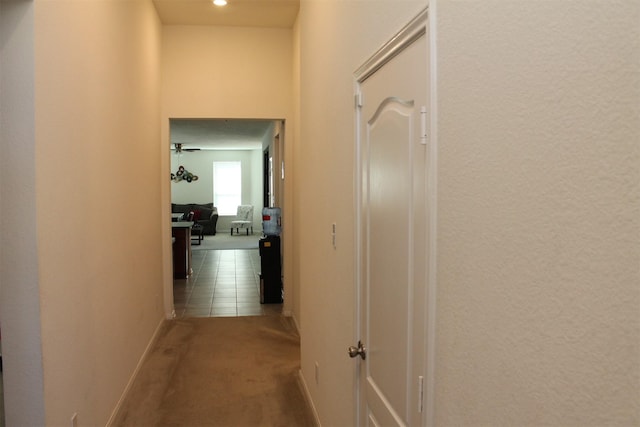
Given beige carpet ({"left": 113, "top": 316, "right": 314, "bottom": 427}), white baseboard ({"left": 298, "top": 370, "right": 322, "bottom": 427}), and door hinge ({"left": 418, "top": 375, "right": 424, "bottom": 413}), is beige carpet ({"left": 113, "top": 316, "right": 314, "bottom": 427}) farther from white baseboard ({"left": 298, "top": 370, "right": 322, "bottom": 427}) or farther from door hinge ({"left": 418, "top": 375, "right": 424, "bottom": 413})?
door hinge ({"left": 418, "top": 375, "right": 424, "bottom": 413})

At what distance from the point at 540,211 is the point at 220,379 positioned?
382 centimetres

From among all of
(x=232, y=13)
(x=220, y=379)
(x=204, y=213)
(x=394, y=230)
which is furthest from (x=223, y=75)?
(x=204, y=213)

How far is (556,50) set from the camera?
870 mm

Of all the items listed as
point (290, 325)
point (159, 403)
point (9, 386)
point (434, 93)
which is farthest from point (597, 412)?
point (290, 325)

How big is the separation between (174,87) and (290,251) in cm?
220

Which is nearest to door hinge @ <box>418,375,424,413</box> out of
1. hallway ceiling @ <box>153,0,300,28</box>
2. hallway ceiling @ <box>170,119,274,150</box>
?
hallway ceiling @ <box>153,0,300,28</box>

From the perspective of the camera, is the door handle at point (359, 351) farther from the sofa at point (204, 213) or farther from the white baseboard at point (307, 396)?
the sofa at point (204, 213)

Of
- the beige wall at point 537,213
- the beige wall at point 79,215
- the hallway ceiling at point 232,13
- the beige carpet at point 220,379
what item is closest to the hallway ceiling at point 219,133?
the hallway ceiling at point 232,13

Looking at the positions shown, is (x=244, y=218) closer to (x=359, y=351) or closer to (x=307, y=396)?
(x=307, y=396)

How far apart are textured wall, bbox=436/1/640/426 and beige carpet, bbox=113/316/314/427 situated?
262 centimetres

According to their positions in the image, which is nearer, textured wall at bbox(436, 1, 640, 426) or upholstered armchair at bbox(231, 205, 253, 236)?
textured wall at bbox(436, 1, 640, 426)

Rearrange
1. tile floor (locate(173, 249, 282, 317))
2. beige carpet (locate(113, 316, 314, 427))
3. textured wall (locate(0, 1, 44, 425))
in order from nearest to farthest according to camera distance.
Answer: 1. textured wall (locate(0, 1, 44, 425))
2. beige carpet (locate(113, 316, 314, 427))
3. tile floor (locate(173, 249, 282, 317))

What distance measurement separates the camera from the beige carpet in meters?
3.60

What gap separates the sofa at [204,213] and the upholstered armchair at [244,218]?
2.00 feet
